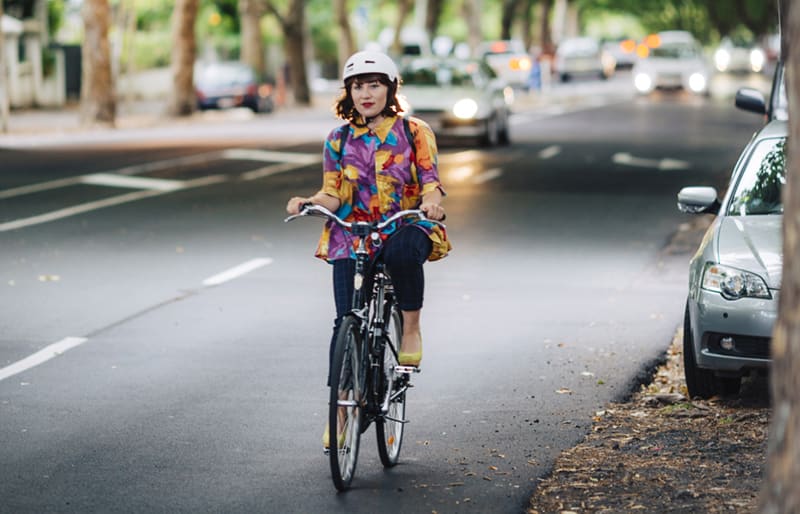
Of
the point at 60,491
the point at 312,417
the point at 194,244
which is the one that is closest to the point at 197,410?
the point at 312,417

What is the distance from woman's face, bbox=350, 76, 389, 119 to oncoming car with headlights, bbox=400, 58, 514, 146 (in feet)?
73.5

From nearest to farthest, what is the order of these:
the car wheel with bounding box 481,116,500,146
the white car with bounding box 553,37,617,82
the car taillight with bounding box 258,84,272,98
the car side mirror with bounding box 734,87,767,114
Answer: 1. the car side mirror with bounding box 734,87,767,114
2. the car wheel with bounding box 481,116,500,146
3. the car taillight with bounding box 258,84,272,98
4. the white car with bounding box 553,37,617,82

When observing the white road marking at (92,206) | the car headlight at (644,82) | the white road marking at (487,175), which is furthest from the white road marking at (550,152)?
the car headlight at (644,82)

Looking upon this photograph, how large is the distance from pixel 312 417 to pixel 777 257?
7.99 ft

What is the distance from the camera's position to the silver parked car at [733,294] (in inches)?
312

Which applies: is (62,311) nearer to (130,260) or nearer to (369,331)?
(130,260)

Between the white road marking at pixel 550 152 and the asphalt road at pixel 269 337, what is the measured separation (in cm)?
420

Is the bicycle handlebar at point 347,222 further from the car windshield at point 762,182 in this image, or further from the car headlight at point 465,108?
the car headlight at point 465,108

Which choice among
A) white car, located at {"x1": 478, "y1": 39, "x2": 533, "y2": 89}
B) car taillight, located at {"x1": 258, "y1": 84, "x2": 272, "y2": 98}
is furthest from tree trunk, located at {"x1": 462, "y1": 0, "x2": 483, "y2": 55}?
car taillight, located at {"x1": 258, "y1": 84, "x2": 272, "y2": 98}

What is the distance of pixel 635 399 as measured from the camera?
8.62 metres

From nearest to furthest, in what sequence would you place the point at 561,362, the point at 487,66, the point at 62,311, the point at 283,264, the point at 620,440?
1. the point at 620,440
2. the point at 561,362
3. the point at 62,311
4. the point at 283,264
5. the point at 487,66

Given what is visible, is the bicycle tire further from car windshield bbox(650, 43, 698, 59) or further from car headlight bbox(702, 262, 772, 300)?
car windshield bbox(650, 43, 698, 59)

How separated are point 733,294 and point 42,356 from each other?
4140mm

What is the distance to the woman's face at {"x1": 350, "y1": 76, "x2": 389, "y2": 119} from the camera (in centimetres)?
680
